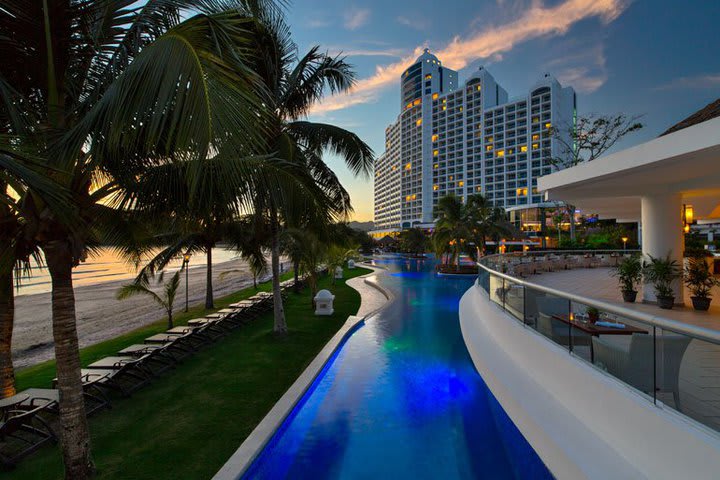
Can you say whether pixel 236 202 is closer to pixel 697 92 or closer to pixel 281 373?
pixel 281 373

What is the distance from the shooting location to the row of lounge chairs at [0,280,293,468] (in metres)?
4.49

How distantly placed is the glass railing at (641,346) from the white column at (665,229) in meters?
5.64

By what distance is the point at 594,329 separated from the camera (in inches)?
163

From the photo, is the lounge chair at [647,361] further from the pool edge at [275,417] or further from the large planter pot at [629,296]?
the large planter pot at [629,296]

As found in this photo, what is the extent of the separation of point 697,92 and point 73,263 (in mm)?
118343

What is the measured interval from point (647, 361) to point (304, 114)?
31.1 ft

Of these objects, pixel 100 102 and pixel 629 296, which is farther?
pixel 629 296

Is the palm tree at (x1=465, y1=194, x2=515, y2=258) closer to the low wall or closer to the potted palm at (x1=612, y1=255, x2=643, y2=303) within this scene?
the potted palm at (x1=612, y1=255, x2=643, y2=303)

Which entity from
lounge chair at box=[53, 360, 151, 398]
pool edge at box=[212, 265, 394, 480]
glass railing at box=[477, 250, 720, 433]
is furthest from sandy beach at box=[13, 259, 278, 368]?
glass railing at box=[477, 250, 720, 433]

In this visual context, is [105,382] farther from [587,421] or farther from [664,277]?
[664,277]

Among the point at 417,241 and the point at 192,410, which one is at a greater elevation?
the point at 417,241

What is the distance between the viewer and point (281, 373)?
284 inches

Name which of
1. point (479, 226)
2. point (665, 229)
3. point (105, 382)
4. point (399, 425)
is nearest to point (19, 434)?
point (105, 382)

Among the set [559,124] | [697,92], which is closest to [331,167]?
[559,124]
